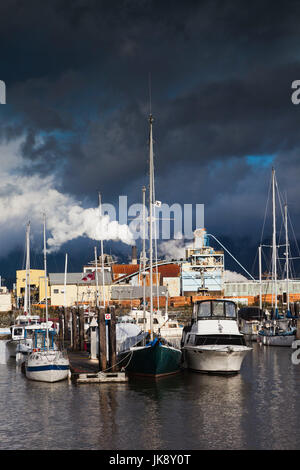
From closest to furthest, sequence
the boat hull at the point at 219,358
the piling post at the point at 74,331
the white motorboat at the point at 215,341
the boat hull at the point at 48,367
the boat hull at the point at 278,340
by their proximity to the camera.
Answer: the boat hull at the point at 48,367 → the boat hull at the point at 219,358 → the white motorboat at the point at 215,341 → the piling post at the point at 74,331 → the boat hull at the point at 278,340

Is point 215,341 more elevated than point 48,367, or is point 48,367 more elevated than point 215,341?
point 215,341

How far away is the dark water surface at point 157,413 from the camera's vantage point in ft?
79.5

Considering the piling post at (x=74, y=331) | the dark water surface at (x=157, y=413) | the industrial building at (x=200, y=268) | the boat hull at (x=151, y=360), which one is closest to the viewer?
the dark water surface at (x=157, y=413)

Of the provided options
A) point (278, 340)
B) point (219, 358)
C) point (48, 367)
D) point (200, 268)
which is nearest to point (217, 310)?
point (219, 358)

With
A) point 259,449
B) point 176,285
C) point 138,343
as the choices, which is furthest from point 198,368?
Answer: point 176,285

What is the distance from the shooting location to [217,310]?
4684 centimetres

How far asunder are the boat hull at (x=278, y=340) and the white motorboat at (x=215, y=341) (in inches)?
825

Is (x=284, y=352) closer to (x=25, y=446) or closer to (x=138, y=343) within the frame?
(x=138, y=343)

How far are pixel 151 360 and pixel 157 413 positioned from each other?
383 inches

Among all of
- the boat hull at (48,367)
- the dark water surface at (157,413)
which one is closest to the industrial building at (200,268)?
the boat hull at (48,367)

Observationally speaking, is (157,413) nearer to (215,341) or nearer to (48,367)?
(48,367)

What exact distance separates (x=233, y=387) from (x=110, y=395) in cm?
864

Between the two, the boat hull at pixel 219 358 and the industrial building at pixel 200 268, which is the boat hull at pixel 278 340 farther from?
the industrial building at pixel 200 268

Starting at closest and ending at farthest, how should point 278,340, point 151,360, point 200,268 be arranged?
1. point 151,360
2. point 278,340
3. point 200,268
